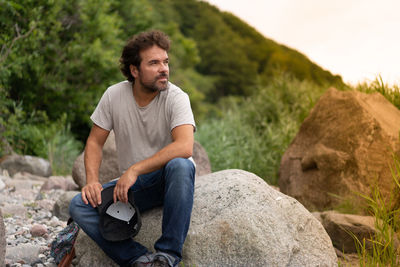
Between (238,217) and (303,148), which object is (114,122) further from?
(303,148)

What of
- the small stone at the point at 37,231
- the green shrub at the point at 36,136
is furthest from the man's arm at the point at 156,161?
the green shrub at the point at 36,136

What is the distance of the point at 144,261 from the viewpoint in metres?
3.07

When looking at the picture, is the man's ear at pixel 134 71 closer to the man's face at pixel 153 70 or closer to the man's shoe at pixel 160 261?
the man's face at pixel 153 70

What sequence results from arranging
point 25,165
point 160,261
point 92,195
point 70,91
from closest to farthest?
1. point 160,261
2. point 92,195
3. point 25,165
4. point 70,91

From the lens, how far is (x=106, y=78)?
10.4 m

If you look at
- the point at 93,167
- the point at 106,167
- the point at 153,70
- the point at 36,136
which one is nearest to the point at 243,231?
the point at 93,167

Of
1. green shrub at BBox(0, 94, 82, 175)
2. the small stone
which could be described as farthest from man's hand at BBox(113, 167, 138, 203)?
green shrub at BBox(0, 94, 82, 175)

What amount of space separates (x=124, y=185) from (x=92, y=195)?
30cm

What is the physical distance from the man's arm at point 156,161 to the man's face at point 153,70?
1.48 ft

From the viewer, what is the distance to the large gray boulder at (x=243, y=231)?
306cm

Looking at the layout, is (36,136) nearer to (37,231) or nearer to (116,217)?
(37,231)

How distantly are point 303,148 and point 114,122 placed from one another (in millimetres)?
3321

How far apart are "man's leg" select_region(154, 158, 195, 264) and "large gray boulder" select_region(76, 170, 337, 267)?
0.63 feet

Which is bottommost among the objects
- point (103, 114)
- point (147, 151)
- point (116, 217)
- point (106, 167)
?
point (106, 167)
